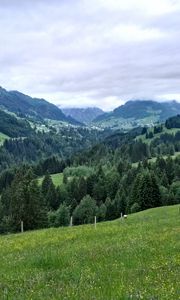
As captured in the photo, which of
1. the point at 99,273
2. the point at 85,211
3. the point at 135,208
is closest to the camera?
the point at 99,273

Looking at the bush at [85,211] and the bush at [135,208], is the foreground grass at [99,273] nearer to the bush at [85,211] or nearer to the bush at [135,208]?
the bush at [135,208]

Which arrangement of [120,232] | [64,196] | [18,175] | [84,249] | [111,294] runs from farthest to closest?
[64,196] → [18,175] → [120,232] → [84,249] → [111,294]

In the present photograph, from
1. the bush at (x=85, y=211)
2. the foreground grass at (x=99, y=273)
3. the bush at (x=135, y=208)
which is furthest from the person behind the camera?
the bush at (x=85, y=211)

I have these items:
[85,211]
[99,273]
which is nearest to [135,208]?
[85,211]

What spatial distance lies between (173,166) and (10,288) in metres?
177

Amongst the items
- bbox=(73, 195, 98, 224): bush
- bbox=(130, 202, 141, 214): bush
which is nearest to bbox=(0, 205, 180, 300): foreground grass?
bbox=(130, 202, 141, 214): bush

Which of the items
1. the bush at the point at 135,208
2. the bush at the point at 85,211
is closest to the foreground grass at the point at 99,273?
the bush at the point at 135,208

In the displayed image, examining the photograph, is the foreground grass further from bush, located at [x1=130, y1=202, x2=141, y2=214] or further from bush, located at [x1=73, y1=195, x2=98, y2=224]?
bush, located at [x1=73, y1=195, x2=98, y2=224]

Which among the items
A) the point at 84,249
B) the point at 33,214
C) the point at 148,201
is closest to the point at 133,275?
the point at 84,249

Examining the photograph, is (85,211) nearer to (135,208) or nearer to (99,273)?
(135,208)

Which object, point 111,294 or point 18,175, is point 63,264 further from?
point 18,175

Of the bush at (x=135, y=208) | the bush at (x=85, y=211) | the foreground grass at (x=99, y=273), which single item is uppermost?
the foreground grass at (x=99, y=273)

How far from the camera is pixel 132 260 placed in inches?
680

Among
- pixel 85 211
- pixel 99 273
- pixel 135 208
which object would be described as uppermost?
pixel 99 273
